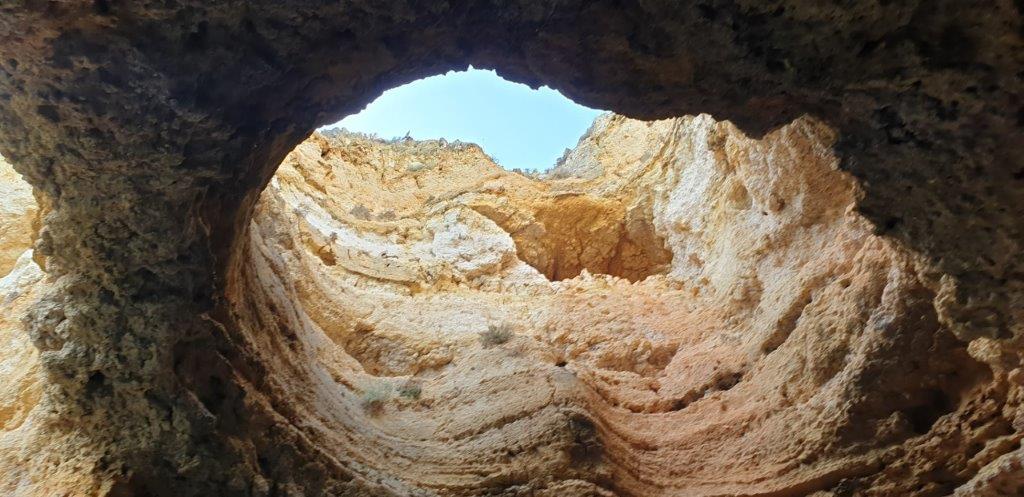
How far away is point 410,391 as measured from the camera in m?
8.08

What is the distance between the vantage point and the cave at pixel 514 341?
3908 mm

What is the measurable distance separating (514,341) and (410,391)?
1473 mm

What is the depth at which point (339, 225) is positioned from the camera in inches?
520

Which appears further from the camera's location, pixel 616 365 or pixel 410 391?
pixel 616 365

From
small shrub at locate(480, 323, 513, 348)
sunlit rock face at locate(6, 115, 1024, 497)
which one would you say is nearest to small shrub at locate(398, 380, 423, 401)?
sunlit rock face at locate(6, 115, 1024, 497)

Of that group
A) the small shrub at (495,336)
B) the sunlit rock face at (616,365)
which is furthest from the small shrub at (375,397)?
the small shrub at (495,336)

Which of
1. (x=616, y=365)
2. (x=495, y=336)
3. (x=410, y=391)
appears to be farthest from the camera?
(x=616, y=365)

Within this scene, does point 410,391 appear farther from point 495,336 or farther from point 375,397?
point 495,336

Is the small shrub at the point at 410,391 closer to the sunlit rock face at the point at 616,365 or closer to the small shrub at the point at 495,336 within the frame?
the sunlit rock face at the point at 616,365

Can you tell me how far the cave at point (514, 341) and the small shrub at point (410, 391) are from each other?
0.03 m

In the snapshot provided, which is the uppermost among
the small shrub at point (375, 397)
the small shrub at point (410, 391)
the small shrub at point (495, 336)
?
the small shrub at point (495, 336)

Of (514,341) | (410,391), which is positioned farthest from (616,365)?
(410,391)

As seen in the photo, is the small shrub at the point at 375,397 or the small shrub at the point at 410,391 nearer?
the small shrub at the point at 375,397

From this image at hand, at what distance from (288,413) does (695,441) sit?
12.8 ft
